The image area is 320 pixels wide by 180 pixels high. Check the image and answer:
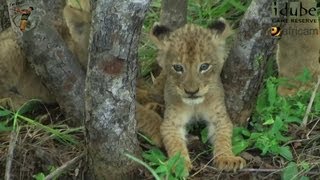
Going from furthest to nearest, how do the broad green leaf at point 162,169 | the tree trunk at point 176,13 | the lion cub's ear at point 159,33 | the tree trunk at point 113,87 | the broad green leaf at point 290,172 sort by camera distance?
1. the tree trunk at point 176,13
2. the lion cub's ear at point 159,33
3. the broad green leaf at point 290,172
4. the broad green leaf at point 162,169
5. the tree trunk at point 113,87

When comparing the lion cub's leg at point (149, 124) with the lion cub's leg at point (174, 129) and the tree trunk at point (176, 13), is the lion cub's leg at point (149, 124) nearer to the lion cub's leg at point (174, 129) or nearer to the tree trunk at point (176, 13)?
the lion cub's leg at point (174, 129)

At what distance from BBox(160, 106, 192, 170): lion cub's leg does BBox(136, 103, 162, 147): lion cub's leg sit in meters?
0.07

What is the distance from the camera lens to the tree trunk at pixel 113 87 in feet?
12.5

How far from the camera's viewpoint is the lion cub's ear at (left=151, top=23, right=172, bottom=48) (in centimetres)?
478

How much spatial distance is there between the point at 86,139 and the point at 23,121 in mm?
878

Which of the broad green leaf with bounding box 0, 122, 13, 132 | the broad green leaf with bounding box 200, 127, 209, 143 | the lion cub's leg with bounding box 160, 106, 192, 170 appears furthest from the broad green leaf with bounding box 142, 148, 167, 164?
the broad green leaf with bounding box 0, 122, 13, 132

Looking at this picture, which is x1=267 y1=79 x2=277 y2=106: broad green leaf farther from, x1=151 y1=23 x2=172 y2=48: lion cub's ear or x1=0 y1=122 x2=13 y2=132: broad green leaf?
x1=0 y1=122 x2=13 y2=132: broad green leaf

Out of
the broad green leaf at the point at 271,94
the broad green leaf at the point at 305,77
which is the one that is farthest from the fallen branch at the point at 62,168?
the broad green leaf at the point at 305,77

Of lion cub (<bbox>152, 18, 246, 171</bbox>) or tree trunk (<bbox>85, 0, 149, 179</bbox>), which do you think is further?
lion cub (<bbox>152, 18, 246, 171</bbox>)

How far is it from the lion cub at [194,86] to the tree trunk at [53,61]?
1.88 ft

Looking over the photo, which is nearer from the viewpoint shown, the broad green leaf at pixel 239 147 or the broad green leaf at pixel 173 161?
the broad green leaf at pixel 173 161

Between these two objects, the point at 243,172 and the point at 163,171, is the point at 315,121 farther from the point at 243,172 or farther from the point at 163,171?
the point at 163,171

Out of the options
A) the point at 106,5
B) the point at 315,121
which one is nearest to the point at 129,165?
the point at 106,5

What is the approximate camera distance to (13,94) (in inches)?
207
